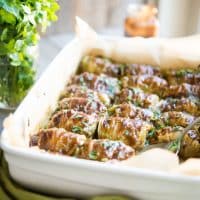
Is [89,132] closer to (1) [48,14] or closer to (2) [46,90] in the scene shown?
(2) [46,90]

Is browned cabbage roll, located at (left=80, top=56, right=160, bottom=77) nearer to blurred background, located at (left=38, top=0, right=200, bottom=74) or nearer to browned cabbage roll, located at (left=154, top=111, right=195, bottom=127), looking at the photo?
browned cabbage roll, located at (left=154, top=111, right=195, bottom=127)

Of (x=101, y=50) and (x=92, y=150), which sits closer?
(x=92, y=150)

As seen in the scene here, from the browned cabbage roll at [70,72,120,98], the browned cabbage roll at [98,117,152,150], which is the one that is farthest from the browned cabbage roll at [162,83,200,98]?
the browned cabbage roll at [98,117,152,150]

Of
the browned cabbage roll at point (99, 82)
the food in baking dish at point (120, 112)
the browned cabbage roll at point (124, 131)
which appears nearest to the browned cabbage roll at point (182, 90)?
the food in baking dish at point (120, 112)

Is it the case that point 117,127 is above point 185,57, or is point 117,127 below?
below

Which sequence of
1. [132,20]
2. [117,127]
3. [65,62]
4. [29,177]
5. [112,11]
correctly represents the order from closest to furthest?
[29,177] < [117,127] < [65,62] < [132,20] < [112,11]

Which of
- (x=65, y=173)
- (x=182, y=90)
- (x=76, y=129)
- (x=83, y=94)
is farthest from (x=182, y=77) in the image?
(x=65, y=173)

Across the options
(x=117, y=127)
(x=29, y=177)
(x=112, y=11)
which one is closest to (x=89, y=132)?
(x=117, y=127)
